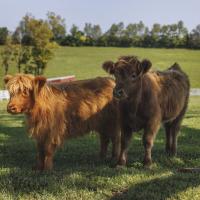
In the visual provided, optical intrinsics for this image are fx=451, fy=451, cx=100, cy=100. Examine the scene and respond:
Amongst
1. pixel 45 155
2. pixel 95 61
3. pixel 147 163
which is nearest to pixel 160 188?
pixel 147 163

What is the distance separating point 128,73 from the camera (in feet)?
23.5

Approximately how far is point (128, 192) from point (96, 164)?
226 centimetres

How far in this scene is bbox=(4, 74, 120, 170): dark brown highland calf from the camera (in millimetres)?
7180

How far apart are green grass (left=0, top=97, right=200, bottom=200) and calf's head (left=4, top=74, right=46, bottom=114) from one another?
3.19ft

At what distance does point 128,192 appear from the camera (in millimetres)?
5637

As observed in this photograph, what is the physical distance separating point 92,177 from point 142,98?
182 centimetres

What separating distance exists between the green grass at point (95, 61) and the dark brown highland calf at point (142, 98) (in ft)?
163

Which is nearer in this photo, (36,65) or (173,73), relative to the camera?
(173,73)

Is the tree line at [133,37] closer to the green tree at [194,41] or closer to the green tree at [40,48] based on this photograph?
the green tree at [194,41]

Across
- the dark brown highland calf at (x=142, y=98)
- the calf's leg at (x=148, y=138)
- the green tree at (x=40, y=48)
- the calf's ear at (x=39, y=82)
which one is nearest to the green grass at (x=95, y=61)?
the green tree at (x=40, y=48)

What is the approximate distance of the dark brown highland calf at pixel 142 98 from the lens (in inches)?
283

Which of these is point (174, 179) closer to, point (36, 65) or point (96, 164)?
point (96, 164)

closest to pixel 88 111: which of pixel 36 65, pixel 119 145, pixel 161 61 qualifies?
pixel 119 145

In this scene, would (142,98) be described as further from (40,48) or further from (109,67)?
(40,48)
